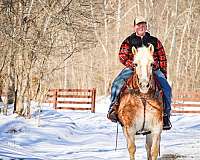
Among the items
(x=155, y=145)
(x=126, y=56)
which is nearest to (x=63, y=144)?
(x=126, y=56)

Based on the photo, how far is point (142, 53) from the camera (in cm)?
800

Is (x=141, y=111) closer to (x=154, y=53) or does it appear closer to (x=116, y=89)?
(x=116, y=89)

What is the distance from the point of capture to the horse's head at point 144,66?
7807 mm

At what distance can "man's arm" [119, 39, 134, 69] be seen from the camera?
29.2 ft

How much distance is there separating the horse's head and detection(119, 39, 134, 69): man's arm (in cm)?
81

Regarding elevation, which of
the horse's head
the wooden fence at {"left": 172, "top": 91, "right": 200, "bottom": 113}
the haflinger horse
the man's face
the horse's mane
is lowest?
the wooden fence at {"left": 172, "top": 91, "right": 200, "bottom": 113}

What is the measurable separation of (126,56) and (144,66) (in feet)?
4.10

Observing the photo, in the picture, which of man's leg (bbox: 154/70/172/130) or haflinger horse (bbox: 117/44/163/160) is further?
man's leg (bbox: 154/70/172/130)

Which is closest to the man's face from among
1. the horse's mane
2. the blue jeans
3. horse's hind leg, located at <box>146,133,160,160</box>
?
the blue jeans

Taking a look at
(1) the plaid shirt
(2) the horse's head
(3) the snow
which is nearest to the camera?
(2) the horse's head

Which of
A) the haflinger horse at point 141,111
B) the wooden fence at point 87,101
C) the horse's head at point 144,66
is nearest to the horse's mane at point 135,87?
the haflinger horse at point 141,111

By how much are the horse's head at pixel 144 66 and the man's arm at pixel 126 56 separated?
81cm

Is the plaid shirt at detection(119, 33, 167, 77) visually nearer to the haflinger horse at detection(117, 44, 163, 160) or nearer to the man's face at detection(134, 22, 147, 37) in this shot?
the man's face at detection(134, 22, 147, 37)

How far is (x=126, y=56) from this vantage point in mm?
9039
